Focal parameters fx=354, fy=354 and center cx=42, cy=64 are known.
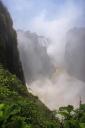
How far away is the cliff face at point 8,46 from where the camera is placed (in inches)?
1111

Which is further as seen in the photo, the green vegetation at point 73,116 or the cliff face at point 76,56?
the cliff face at point 76,56

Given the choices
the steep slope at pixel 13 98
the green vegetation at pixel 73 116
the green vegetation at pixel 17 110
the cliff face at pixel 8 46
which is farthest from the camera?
the cliff face at pixel 8 46

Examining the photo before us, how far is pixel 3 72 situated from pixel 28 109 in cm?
577

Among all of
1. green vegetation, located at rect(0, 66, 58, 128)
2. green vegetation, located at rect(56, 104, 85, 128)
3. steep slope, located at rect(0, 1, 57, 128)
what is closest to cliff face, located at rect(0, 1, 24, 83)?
steep slope, located at rect(0, 1, 57, 128)

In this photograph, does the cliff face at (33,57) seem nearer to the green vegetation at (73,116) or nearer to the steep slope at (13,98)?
the steep slope at (13,98)

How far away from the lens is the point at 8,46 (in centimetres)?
2962

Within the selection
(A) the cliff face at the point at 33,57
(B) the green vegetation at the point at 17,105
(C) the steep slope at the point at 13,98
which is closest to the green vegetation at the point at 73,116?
(B) the green vegetation at the point at 17,105

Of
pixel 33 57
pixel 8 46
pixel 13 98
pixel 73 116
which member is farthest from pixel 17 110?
pixel 33 57

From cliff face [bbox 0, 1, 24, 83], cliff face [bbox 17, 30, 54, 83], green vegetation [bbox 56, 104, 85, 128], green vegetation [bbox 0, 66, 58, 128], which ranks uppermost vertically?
cliff face [bbox 17, 30, 54, 83]

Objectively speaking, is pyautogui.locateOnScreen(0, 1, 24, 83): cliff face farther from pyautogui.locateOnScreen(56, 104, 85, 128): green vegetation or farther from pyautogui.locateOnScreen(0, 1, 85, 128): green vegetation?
pyautogui.locateOnScreen(56, 104, 85, 128): green vegetation

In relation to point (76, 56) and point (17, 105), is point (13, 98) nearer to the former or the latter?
point (17, 105)

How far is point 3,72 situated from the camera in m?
20.6

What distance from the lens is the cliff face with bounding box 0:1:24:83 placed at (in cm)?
2822

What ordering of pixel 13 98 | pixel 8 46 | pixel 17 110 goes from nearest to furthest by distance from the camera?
pixel 17 110, pixel 13 98, pixel 8 46
